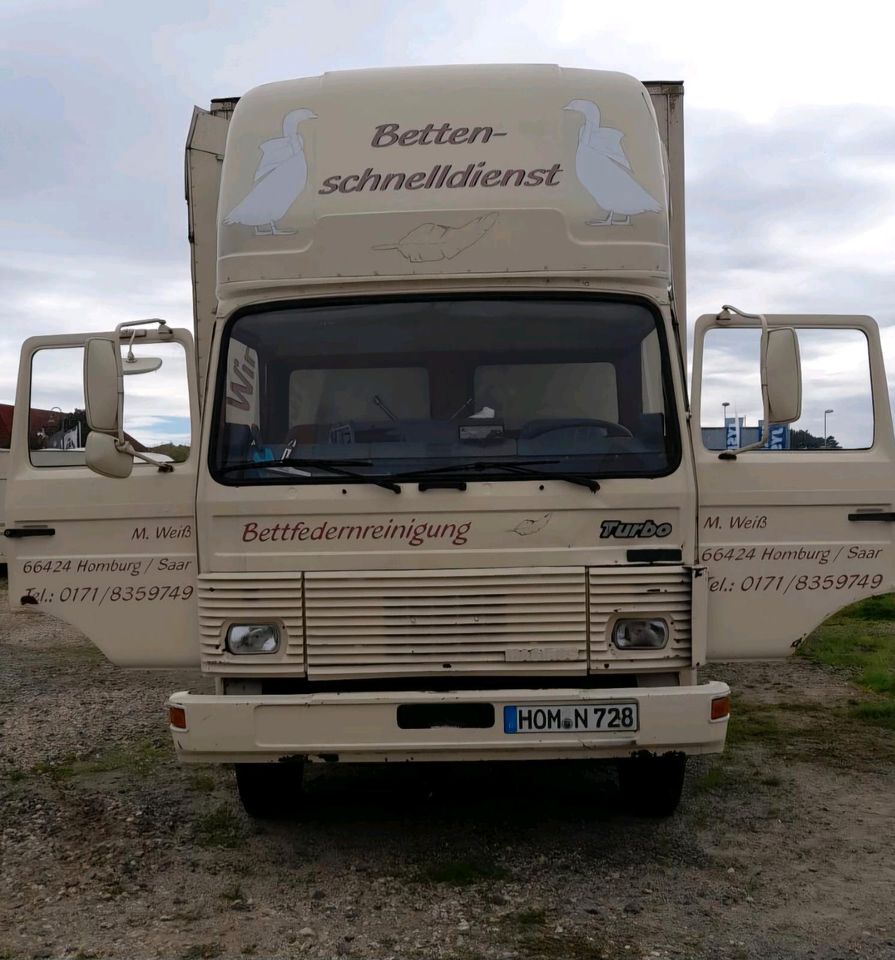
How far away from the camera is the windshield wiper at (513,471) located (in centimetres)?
441

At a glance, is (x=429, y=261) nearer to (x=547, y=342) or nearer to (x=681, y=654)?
(x=547, y=342)

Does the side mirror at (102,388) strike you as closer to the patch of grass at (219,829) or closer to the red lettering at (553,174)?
the patch of grass at (219,829)

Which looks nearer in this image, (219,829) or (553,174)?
(553,174)

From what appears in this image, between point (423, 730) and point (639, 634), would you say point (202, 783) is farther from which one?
point (639, 634)

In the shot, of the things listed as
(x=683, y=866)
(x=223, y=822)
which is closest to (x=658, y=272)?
(x=683, y=866)

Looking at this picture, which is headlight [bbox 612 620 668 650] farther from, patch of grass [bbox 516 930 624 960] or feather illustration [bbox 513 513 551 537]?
patch of grass [bbox 516 930 624 960]

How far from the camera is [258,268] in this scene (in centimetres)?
476

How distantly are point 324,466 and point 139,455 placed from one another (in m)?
0.83

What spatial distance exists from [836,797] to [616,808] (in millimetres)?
1168

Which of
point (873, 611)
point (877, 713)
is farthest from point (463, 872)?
point (873, 611)

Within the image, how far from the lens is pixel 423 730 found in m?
4.35

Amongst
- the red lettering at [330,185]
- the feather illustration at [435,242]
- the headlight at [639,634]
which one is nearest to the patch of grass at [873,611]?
the headlight at [639,634]

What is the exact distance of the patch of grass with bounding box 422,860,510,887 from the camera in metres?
4.48

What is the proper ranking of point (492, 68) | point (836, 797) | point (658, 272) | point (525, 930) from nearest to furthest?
point (525, 930) → point (658, 272) → point (492, 68) → point (836, 797)
